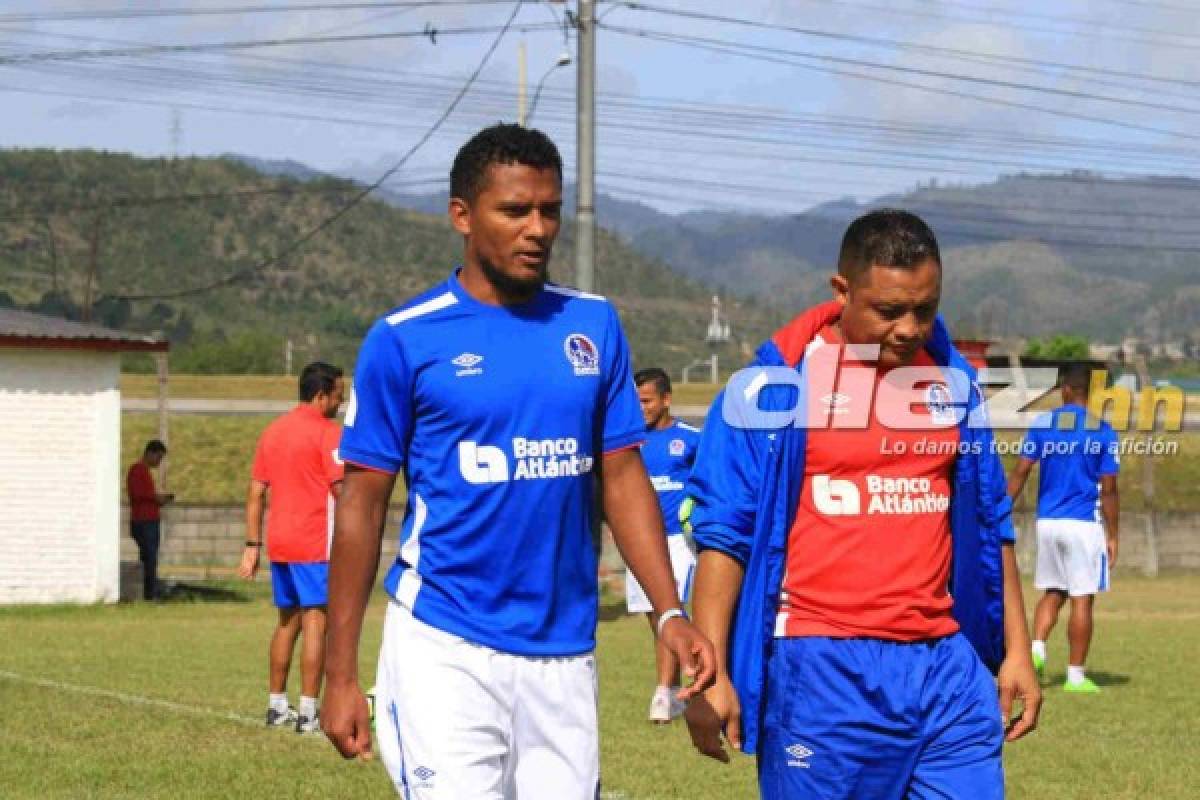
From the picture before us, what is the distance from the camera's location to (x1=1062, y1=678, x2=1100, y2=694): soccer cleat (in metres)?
16.0

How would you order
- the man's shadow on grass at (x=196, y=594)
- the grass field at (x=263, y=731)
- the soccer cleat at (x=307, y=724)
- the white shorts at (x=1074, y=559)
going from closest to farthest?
the grass field at (x=263, y=731) < the soccer cleat at (x=307, y=724) < the white shorts at (x=1074, y=559) < the man's shadow on grass at (x=196, y=594)

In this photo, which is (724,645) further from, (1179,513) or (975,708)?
(1179,513)

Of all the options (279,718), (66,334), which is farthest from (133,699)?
(66,334)

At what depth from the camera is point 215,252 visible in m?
132

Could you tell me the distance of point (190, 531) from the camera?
30.4 m

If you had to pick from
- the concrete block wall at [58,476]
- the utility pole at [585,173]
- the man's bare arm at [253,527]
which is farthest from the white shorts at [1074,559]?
the concrete block wall at [58,476]

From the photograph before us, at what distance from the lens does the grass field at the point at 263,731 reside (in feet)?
35.8

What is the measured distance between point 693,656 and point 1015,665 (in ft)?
3.57

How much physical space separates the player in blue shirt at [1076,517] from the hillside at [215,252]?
9094cm

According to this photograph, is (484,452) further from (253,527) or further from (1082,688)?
(1082,688)

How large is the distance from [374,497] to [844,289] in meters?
1.43

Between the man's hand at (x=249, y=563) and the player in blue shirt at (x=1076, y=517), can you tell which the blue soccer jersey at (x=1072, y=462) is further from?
the man's hand at (x=249, y=563)

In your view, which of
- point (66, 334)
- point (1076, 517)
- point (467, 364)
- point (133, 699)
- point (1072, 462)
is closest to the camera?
point (467, 364)

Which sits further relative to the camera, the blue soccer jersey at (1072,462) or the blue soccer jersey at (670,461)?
the blue soccer jersey at (1072,462)
